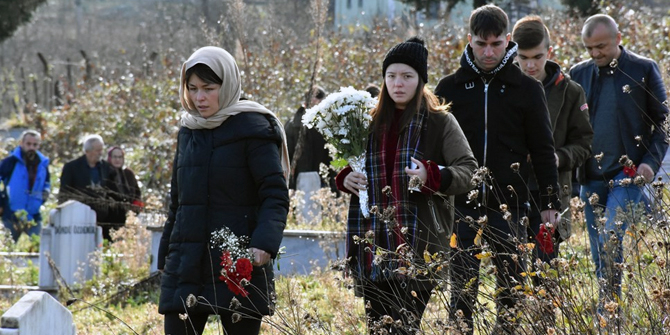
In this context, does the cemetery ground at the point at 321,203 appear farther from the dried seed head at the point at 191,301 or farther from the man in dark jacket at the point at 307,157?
the man in dark jacket at the point at 307,157

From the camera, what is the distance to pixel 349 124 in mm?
4727

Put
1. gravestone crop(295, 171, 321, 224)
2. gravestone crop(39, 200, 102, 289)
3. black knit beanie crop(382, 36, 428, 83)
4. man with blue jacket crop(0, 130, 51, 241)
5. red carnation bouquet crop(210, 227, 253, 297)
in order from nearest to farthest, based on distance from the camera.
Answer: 1. red carnation bouquet crop(210, 227, 253, 297)
2. black knit beanie crop(382, 36, 428, 83)
3. gravestone crop(39, 200, 102, 289)
4. gravestone crop(295, 171, 321, 224)
5. man with blue jacket crop(0, 130, 51, 241)

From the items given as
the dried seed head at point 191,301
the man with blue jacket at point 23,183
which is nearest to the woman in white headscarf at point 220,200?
the dried seed head at point 191,301

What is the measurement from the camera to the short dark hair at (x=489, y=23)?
5.05 meters

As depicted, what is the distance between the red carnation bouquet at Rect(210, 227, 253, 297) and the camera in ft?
13.8

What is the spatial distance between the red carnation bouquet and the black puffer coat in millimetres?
51

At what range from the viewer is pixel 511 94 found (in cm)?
509

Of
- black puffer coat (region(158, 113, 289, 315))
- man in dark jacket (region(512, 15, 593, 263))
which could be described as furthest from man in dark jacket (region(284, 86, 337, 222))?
black puffer coat (region(158, 113, 289, 315))

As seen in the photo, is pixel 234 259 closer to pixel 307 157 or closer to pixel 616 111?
pixel 616 111

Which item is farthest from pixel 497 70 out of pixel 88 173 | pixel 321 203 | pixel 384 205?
pixel 88 173

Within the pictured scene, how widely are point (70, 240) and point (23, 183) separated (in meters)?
4.09

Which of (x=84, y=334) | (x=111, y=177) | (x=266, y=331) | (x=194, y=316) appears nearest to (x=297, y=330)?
(x=194, y=316)

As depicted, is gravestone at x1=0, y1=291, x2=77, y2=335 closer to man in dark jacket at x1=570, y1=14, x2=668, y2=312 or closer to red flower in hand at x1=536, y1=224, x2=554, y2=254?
red flower in hand at x1=536, y1=224, x2=554, y2=254

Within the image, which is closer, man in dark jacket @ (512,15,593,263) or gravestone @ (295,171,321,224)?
man in dark jacket @ (512,15,593,263)
